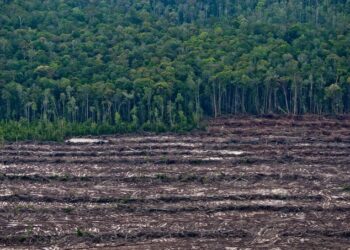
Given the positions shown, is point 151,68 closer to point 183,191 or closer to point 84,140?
point 84,140

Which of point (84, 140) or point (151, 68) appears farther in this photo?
point (151, 68)

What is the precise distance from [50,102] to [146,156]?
35.5 feet

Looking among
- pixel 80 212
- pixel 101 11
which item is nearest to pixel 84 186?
pixel 80 212

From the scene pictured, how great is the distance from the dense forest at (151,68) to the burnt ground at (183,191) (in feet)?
12.7

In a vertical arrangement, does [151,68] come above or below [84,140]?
above

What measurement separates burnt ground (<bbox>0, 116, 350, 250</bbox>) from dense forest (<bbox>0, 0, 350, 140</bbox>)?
12.7 feet

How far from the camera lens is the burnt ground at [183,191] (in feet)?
72.7

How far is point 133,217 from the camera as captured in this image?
2411cm

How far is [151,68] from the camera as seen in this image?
151ft

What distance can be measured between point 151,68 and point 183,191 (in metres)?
19.7

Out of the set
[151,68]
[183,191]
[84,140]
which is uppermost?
[151,68]

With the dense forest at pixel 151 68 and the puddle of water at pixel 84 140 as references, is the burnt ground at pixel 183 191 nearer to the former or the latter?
the puddle of water at pixel 84 140

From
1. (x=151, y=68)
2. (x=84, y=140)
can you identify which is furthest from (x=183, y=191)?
(x=151, y=68)

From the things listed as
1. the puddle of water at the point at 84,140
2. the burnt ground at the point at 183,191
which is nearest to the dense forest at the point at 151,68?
the puddle of water at the point at 84,140
